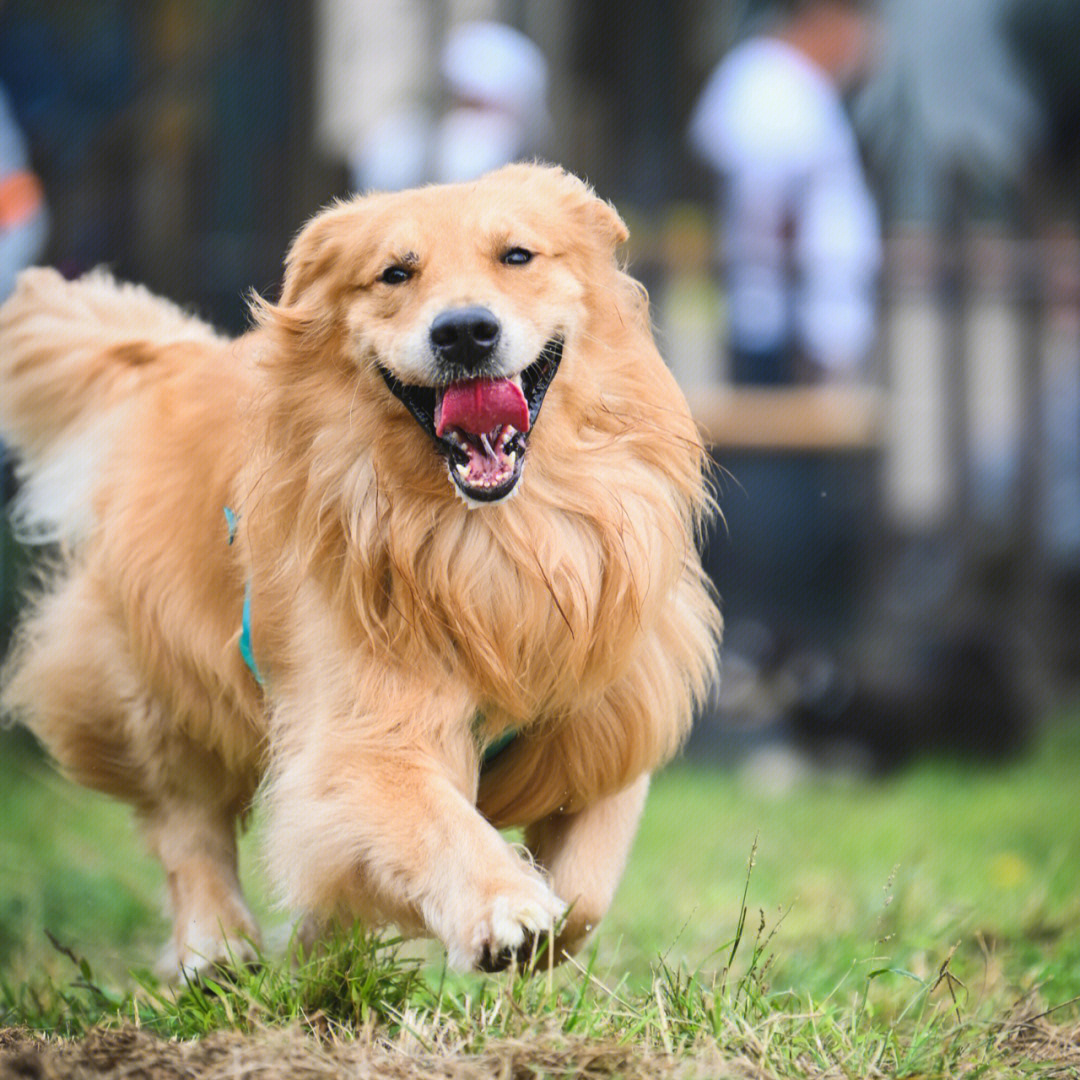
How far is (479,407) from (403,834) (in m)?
0.86

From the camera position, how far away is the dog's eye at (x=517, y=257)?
315 centimetres

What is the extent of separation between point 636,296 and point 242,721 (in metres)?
1.36

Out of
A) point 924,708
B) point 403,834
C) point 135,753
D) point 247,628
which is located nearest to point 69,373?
point 135,753

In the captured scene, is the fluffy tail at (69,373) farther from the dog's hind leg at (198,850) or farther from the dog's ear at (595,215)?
the dog's ear at (595,215)

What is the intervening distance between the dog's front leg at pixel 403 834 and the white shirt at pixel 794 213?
15.6 feet

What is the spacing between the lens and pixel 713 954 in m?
2.97

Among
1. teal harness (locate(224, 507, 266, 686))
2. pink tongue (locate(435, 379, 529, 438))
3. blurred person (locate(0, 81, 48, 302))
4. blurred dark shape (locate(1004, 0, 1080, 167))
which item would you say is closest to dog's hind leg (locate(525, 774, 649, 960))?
teal harness (locate(224, 507, 266, 686))

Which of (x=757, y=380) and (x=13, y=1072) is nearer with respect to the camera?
(x=13, y=1072)

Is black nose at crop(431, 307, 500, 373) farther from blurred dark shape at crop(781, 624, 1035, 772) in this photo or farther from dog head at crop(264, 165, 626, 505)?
blurred dark shape at crop(781, 624, 1035, 772)

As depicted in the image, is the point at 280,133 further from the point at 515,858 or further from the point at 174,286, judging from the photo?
the point at 515,858

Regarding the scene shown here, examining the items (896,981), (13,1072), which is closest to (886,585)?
(896,981)

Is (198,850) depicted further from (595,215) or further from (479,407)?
(595,215)

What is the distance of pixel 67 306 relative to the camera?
165 inches

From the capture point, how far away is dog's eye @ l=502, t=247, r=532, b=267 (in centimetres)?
315
